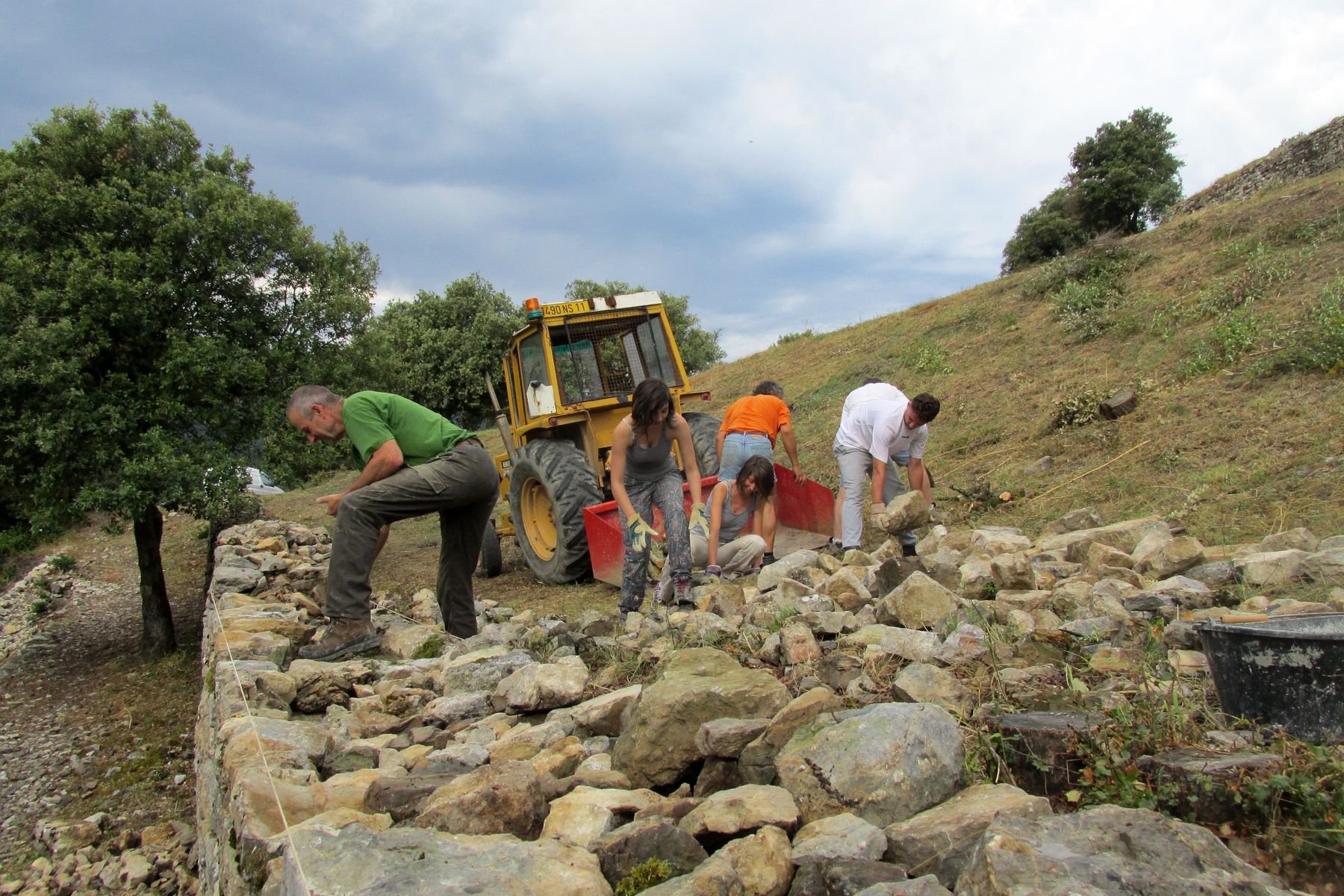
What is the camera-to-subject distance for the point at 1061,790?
6.06ft

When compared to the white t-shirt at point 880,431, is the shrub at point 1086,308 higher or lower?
higher

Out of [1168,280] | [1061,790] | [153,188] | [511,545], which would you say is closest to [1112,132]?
[1168,280]

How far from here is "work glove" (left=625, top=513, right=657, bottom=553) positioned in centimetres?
462

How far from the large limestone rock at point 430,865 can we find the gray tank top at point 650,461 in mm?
2943

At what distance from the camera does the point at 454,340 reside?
25047 mm

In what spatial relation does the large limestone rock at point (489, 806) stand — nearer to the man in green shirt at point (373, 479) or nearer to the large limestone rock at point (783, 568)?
the man in green shirt at point (373, 479)

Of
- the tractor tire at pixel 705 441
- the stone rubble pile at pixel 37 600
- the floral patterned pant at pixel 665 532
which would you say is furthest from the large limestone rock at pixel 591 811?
the stone rubble pile at pixel 37 600

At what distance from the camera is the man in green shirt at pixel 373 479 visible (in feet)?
12.7

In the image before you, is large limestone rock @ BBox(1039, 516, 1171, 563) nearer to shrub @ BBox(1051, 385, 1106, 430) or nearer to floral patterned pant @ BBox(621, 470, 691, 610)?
floral patterned pant @ BBox(621, 470, 691, 610)

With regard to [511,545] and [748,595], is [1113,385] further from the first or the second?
[511,545]

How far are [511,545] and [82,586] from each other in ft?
28.1

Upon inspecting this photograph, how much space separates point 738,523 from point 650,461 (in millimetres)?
1291

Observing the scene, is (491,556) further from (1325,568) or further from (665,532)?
(1325,568)

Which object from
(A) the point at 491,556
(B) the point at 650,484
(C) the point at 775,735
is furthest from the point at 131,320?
(C) the point at 775,735
